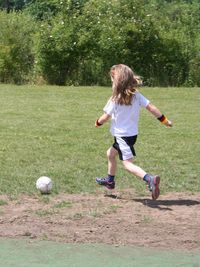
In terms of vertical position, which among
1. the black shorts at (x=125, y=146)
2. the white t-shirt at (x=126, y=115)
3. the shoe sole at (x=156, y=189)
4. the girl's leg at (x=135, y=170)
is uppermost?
the white t-shirt at (x=126, y=115)

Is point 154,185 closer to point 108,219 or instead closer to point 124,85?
point 108,219

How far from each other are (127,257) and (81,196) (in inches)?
81.0

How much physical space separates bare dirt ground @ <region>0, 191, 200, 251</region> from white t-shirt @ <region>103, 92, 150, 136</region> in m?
0.76

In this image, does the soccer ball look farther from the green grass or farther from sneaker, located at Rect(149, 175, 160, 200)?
sneaker, located at Rect(149, 175, 160, 200)

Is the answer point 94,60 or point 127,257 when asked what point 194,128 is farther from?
point 94,60

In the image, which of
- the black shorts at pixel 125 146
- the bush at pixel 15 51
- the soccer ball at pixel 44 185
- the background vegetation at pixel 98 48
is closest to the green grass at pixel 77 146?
the soccer ball at pixel 44 185

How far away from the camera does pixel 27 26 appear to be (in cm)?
2728

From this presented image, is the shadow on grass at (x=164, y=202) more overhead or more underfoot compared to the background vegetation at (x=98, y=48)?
more underfoot

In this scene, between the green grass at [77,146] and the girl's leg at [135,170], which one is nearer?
the girl's leg at [135,170]

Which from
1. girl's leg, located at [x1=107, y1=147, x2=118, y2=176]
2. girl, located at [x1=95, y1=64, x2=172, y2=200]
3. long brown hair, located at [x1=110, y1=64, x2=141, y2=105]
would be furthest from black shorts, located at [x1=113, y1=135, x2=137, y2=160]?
long brown hair, located at [x1=110, y1=64, x2=141, y2=105]

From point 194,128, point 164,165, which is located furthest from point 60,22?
point 164,165

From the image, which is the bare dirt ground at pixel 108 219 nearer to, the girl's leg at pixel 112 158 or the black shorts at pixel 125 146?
the girl's leg at pixel 112 158

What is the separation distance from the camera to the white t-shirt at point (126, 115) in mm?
7016

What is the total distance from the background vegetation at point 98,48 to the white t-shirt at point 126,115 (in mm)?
17545
